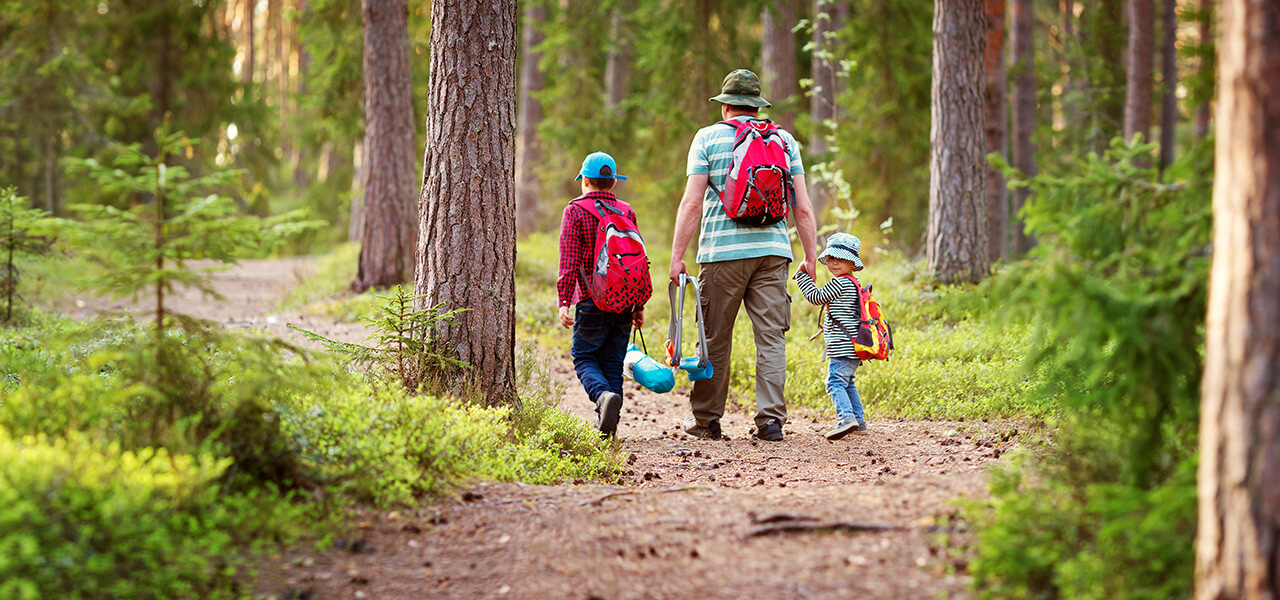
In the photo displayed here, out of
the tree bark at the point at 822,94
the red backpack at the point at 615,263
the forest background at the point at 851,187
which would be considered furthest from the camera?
the tree bark at the point at 822,94

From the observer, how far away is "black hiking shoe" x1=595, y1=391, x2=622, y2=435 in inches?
228

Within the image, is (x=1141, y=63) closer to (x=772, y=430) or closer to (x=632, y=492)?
(x=772, y=430)

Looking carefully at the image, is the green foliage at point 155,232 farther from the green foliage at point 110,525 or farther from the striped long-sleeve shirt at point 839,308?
the striped long-sleeve shirt at point 839,308

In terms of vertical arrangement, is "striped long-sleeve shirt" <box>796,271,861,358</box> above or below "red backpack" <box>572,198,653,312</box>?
below

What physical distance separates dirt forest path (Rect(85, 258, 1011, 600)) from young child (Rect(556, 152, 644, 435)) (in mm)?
752

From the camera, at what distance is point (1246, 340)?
254 centimetres

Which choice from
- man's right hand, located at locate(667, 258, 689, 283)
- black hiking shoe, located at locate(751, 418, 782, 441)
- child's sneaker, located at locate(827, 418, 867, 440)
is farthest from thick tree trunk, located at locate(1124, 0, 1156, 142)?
man's right hand, located at locate(667, 258, 689, 283)

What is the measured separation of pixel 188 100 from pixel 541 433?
2058 centimetres

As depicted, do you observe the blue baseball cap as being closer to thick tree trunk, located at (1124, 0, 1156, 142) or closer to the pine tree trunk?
the pine tree trunk

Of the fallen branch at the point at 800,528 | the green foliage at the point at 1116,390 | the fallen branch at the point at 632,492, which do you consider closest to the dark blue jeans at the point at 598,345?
the fallen branch at the point at 632,492

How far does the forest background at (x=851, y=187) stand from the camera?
10.5 ft

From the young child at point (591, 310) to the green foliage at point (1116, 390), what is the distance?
9.13 ft

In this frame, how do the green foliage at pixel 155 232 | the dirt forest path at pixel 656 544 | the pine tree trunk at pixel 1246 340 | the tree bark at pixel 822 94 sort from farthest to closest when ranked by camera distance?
the tree bark at pixel 822 94, the green foliage at pixel 155 232, the dirt forest path at pixel 656 544, the pine tree trunk at pixel 1246 340

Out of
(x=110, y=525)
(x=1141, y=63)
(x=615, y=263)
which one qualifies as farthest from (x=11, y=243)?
(x=1141, y=63)
